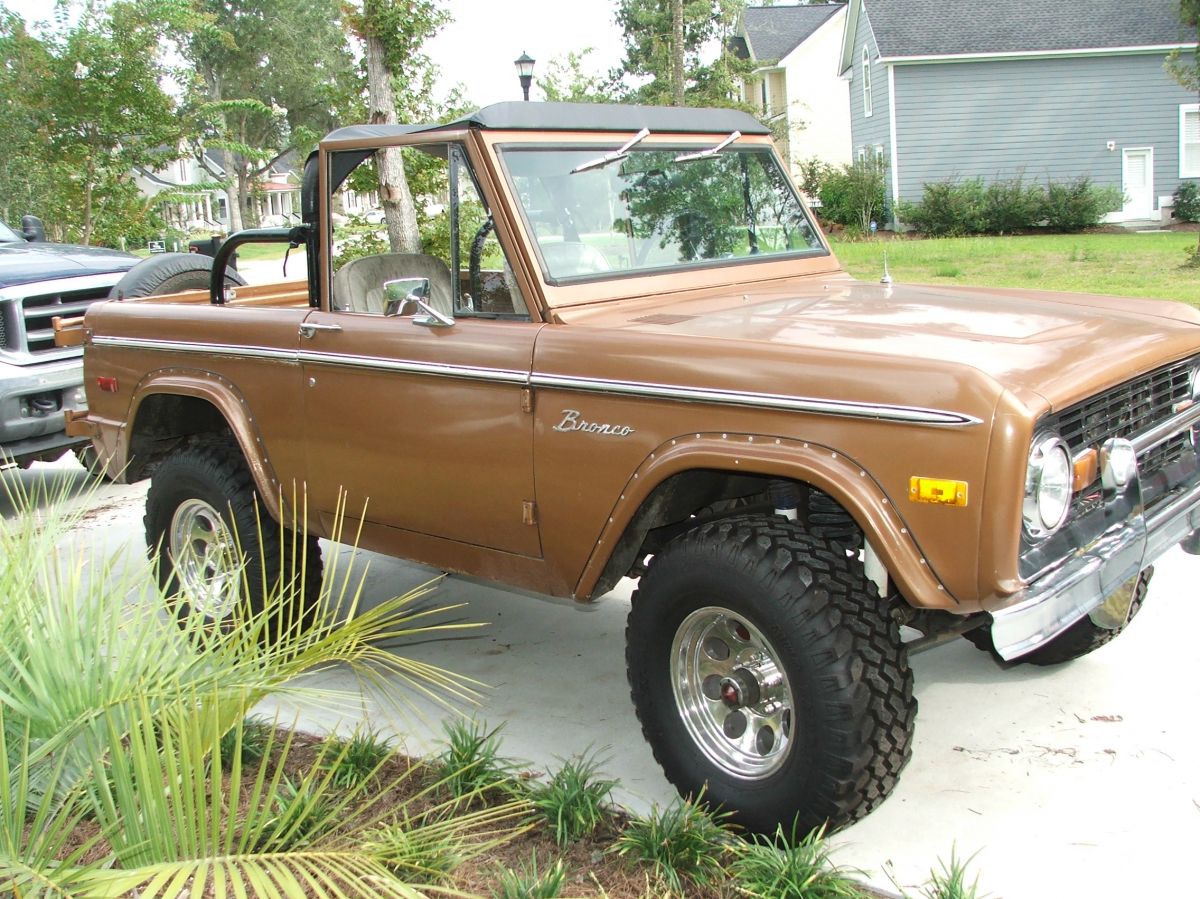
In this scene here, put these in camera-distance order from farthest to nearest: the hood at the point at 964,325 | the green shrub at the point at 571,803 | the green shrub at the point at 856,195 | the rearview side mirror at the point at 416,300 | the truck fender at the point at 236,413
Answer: the green shrub at the point at 856,195 → the truck fender at the point at 236,413 → the rearview side mirror at the point at 416,300 → the green shrub at the point at 571,803 → the hood at the point at 964,325

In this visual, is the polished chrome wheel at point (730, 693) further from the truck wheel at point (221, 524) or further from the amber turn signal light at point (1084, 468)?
the truck wheel at point (221, 524)

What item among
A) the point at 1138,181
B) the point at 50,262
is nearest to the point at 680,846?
the point at 50,262

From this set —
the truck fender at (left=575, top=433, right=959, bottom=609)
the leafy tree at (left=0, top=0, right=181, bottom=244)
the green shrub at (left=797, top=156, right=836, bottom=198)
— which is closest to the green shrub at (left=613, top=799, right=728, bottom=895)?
the truck fender at (left=575, top=433, right=959, bottom=609)

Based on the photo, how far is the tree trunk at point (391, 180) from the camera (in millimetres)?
8141

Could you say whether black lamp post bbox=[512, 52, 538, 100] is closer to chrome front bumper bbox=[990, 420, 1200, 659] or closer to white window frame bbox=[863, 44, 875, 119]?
chrome front bumper bbox=[990, 420, 1200, 659]

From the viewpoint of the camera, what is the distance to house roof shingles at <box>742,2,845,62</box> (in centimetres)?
3462

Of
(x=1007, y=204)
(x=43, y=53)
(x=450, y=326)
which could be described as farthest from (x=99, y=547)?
(x=1007, y=204)

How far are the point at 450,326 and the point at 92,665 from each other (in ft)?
5.75

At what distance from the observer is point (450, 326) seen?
366 centimetres

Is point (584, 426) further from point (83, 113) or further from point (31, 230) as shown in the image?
point (83, 113)

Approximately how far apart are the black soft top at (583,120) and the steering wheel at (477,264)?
326 millimetres

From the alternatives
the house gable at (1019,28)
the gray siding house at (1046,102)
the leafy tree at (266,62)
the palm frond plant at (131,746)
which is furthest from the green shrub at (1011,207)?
the leafy tree at (266,62)

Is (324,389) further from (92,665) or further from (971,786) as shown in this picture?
(971,786)

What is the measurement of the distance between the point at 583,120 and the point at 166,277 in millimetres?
3361
